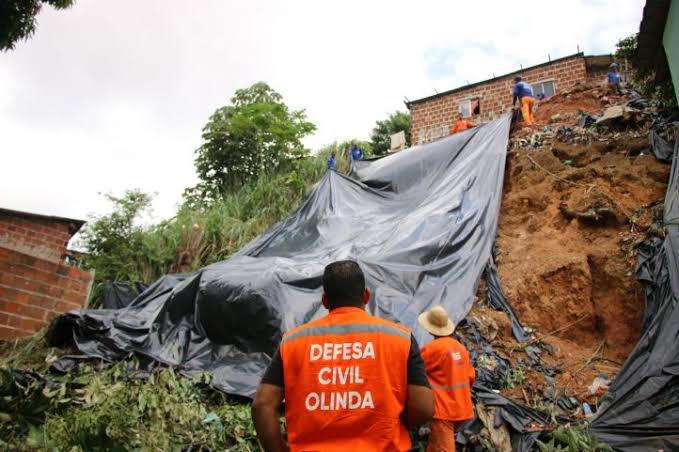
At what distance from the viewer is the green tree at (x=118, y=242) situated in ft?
25.2

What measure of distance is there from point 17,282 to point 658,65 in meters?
6.53

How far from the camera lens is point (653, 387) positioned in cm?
284

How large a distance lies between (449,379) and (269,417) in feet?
5.36

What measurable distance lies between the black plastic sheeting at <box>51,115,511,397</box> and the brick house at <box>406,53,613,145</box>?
7.47m

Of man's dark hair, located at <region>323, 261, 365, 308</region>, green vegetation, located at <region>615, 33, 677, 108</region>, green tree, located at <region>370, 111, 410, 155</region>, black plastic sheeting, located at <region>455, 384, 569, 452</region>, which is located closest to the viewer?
man's dark hair, located at <region>323, 261, 365, 308</region>

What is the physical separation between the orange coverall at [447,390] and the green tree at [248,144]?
9.18 metres

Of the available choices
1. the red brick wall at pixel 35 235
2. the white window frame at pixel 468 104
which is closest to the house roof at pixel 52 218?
the red brick wall at pixel 35 235

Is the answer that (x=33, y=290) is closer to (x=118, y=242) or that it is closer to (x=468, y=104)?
(x=118, y=242)

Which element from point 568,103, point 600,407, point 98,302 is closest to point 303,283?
point 600,407

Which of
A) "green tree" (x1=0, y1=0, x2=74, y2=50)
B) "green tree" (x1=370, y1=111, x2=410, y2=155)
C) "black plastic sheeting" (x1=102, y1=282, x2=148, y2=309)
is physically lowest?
"black plastic sheeting" (x1=102, y1=282, x2=148, y2=309)

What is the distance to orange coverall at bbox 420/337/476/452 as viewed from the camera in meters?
2.68

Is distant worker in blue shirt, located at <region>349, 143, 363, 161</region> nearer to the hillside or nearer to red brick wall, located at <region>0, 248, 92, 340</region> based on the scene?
the hillside

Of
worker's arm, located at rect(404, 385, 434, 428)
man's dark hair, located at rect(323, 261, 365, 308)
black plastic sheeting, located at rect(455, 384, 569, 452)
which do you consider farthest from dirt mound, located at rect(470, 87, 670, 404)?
man's dark hair, located at rect(323, 261, 365, 308)

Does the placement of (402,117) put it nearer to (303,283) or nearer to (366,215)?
(366,215)
